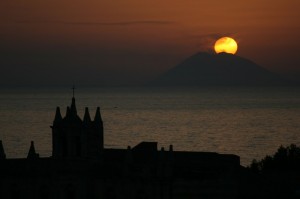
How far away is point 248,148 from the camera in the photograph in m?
162

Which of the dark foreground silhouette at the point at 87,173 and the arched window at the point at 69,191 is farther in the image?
the arched window at the point at 69,191

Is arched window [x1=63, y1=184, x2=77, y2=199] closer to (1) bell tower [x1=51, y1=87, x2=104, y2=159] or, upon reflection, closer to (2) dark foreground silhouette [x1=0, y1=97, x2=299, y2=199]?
(2) dark foreground silhouette [x1=0, y1=97, x2=299, y2=199]

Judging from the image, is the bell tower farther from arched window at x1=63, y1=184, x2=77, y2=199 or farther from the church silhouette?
arched window at x1=63, y1=184, x2=77, y2=199

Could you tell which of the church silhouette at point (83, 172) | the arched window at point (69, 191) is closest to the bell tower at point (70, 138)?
the church silhouette at point (83, 172)

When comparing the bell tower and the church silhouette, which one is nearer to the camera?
the church silhouette

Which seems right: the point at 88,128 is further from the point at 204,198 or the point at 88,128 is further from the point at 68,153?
the point at 204,198

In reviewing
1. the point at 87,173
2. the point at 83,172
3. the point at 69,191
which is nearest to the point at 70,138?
the point at 83,172

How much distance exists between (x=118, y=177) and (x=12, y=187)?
779 cm

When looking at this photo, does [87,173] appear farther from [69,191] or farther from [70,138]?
[70,138]

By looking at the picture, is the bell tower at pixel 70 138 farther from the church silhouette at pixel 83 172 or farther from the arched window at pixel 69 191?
the arched window at pixel 69 191

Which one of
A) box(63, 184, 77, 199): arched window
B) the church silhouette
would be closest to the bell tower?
the church silhouette

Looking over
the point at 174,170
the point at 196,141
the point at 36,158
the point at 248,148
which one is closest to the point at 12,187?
the point at 36,158

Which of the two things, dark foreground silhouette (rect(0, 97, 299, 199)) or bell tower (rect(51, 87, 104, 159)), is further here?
bell tower (rect(51, 87, 104, 159))

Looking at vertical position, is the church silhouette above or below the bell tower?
below
